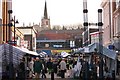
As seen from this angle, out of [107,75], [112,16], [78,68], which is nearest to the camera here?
[107,75]

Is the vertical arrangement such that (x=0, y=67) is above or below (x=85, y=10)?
below

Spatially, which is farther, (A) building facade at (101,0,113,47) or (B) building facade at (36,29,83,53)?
(B) building facade at (36,29,83,53)

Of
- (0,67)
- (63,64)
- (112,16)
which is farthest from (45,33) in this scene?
(0,67)

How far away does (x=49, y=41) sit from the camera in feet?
204

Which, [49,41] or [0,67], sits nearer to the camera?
[0,67]

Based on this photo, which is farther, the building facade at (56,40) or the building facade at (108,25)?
the building facade at (56,40)

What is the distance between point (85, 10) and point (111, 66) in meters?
5.84

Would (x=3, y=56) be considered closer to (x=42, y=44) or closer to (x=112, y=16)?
(x=112, y=16)

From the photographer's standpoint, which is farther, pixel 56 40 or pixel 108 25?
pixel 56 40

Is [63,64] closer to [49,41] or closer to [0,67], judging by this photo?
[0,67]

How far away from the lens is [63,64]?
562 inches

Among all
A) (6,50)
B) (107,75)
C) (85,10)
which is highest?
(85,10)

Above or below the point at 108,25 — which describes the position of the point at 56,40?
below

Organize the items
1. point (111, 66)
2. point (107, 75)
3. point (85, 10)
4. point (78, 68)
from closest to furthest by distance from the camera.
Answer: point (85, 10) < point (107, 75) < point (111, 66) < point (78, 68)
